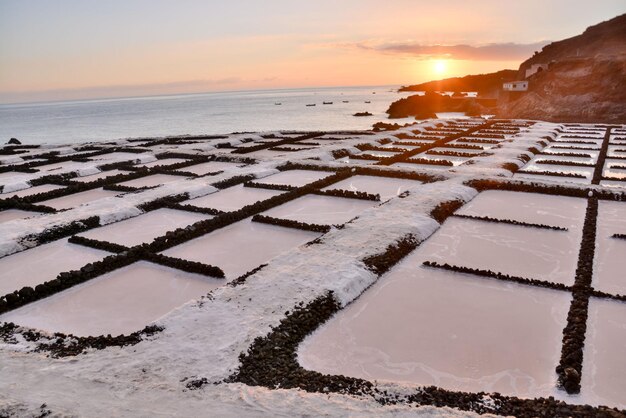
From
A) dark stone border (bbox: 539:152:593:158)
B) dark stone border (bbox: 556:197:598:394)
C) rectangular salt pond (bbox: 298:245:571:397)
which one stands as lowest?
rectangular salt pond (bbox: 298:245:571:397)

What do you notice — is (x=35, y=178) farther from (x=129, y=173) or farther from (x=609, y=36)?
(x=609, y=36)

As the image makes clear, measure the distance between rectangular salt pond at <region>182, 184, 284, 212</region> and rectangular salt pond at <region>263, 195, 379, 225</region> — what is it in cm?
192

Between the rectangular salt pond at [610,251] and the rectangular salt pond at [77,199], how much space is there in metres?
22.5

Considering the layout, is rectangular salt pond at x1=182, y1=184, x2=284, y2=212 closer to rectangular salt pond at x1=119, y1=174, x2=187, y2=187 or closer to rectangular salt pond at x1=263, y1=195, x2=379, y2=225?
rectangular salt pond at x1=263, y1=195, x2=379, y2=225

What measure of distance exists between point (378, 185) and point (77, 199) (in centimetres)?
1670

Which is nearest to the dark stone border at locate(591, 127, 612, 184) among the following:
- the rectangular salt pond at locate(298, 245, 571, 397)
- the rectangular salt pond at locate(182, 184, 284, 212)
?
the rectangular salt pond at locate(298, 245, 571, 397)

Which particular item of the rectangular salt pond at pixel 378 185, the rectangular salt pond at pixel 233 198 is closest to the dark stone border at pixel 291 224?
the rectangular salt pond at pixel 233 198

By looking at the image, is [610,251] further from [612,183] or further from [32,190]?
[32,190]

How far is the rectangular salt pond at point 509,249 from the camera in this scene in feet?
45.1

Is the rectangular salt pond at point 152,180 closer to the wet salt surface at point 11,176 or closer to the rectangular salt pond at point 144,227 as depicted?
the rectangular salt pond at point 144,227

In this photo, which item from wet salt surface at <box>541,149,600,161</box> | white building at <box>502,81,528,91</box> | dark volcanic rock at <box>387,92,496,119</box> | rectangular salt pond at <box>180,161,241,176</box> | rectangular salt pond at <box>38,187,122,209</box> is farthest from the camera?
dark volcanic rock at <box>387,92,496,119</box>

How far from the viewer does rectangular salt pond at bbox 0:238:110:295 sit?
13725mm

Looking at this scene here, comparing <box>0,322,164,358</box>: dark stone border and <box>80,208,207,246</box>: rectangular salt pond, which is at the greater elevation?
<box>80,208,207,246</box>: rectangular salt pond

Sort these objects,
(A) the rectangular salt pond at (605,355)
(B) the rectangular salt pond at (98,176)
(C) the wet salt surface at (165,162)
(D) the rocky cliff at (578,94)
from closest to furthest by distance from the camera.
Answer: (A) the rectangular salt pond at (605,355) < (B) the rectangular salt pond at (98,176) < (C) the wet salt surface at (165,162) < (D) the rocky cliff at (578,94)
